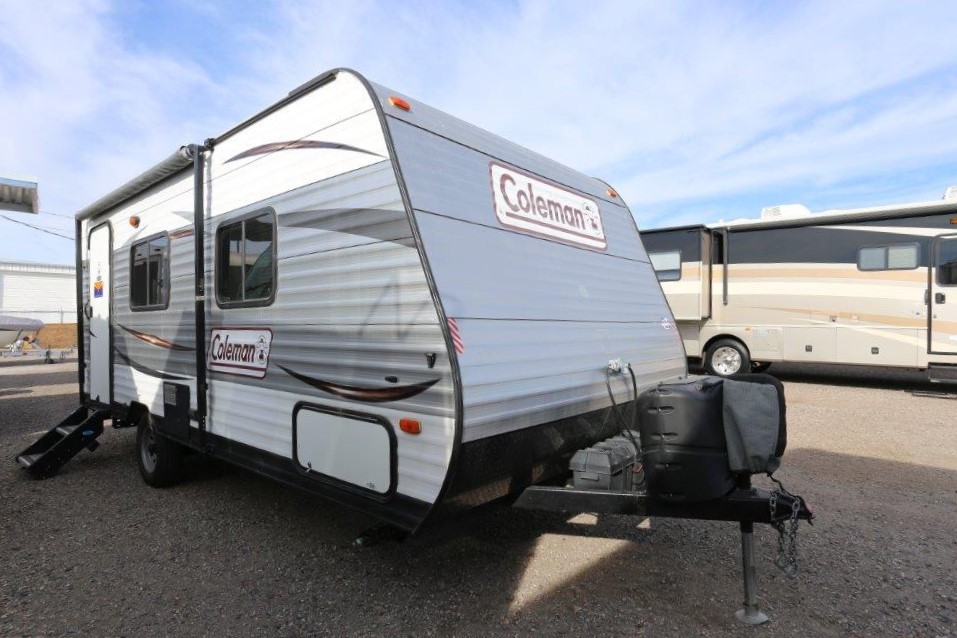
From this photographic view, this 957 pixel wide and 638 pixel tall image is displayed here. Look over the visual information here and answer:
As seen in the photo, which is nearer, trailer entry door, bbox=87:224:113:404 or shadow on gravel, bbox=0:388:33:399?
trailer entry door, bbox=87:224:113:404

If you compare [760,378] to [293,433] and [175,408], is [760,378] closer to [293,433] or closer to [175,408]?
[293,433]

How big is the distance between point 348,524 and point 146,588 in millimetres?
1218

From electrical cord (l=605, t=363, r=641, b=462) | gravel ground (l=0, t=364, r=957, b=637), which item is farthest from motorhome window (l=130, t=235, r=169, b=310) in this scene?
electrical cord (l=605, t=363, r=641, b=462)

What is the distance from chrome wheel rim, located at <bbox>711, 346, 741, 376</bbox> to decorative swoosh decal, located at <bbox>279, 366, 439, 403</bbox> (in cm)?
923

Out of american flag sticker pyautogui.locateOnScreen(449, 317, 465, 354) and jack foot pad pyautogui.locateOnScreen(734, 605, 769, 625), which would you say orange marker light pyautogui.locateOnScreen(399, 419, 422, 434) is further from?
jack foot pad pyautogui.locateOnScreen(734, 605, 769, 625)

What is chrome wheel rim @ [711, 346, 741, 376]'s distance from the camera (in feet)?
34.8

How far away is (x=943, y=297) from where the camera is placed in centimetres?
880

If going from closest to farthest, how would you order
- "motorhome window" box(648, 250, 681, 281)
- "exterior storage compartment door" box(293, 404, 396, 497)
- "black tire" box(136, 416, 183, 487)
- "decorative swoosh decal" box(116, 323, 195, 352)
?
"exterior storage compartment door" box(293, 404, 396, 497), "decorative swoosh decal" box(116, 323, 195, 352), "black tire" box(136, 416, 183, 487), "motorhome window" box(648, 250, 681, 281)

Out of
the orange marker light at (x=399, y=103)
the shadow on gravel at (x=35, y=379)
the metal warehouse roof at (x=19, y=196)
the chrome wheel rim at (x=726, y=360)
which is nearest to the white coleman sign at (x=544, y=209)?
the orange marker light at (x=399, y=103)

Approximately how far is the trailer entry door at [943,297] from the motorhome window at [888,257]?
10.7 inches

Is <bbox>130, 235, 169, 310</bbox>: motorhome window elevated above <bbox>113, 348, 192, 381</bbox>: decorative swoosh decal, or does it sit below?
above

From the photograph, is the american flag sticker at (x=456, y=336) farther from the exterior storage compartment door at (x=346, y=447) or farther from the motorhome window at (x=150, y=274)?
the motorhome window at (x=150, y=274)

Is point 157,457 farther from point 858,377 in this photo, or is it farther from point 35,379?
point 858,377

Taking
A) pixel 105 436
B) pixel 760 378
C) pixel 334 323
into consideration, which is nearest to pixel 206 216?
pixel 334 323
